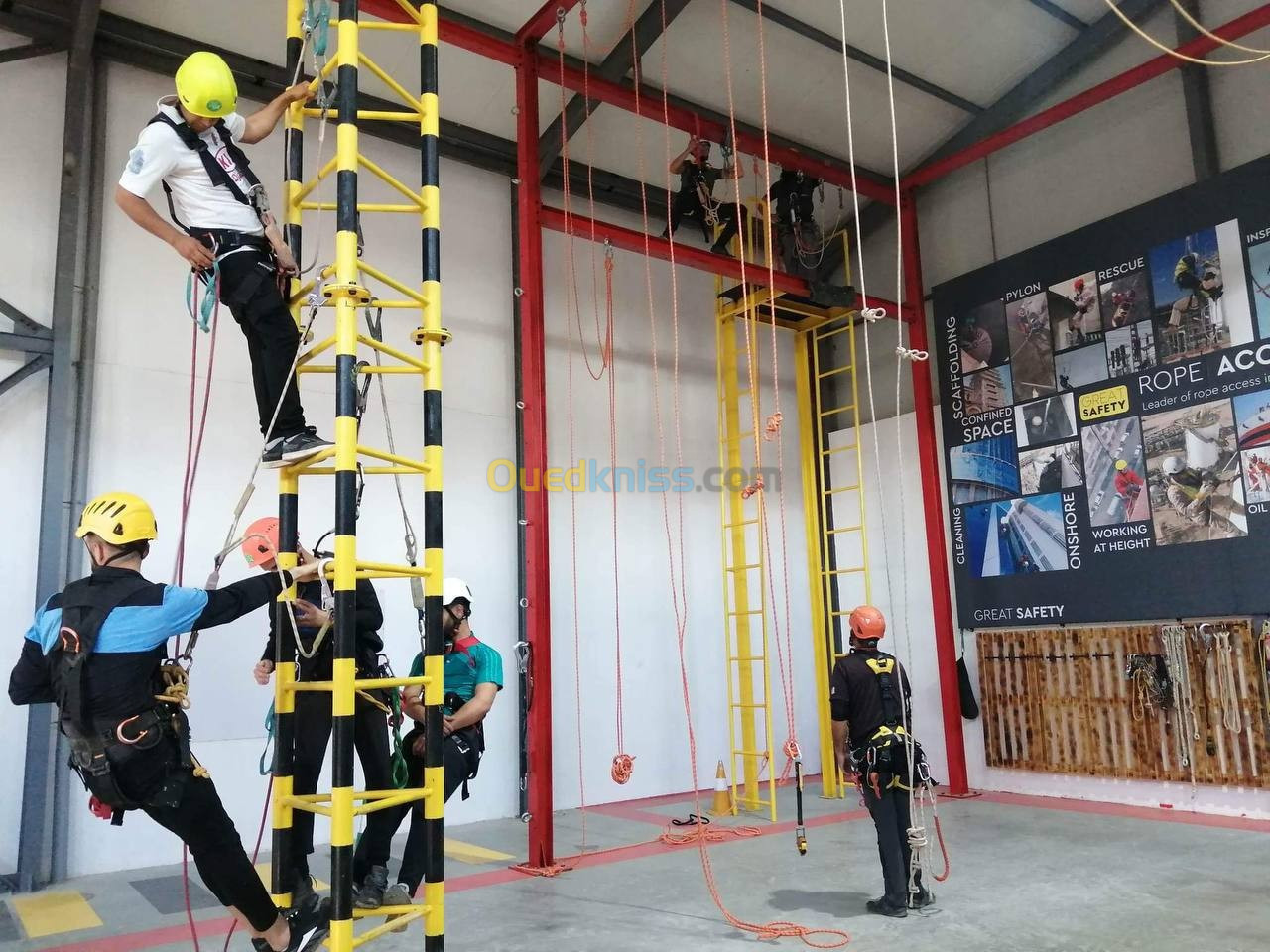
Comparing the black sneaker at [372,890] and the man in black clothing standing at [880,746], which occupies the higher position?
the man in black clothing standing at [880,746]

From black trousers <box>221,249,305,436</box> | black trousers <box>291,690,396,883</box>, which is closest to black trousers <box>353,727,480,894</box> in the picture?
black trousers <box>291,690,396,883</box>

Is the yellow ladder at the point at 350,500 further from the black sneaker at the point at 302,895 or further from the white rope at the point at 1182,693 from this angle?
the white rope at the point at 1182,693

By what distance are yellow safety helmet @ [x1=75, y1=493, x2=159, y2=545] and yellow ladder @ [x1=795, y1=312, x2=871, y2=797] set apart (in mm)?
7501

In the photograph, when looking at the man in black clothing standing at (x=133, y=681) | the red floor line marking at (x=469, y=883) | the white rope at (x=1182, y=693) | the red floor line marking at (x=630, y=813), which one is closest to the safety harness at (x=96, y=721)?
the man in black clothing standing at (x=133, y=681)

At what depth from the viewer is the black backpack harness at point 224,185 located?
3.35m

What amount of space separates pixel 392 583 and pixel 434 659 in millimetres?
4874

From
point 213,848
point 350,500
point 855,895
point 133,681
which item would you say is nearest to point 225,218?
point 350,500

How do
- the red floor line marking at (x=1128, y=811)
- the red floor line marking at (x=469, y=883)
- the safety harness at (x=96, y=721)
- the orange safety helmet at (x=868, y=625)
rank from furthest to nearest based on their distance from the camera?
1. the red floor line marking at (x=1128, y=811)
2. the orange safety helmet at (x=868, y=625)
3. the red floor line marking at (x=469, y=883)
4. the safety harness at (x=96, y=721)

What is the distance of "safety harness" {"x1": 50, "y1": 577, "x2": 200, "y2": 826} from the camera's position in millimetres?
3094

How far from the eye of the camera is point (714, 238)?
8.63 metres

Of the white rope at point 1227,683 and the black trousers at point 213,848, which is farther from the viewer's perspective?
the white rope at point 1227,683

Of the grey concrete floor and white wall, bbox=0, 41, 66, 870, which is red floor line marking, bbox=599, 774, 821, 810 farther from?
white wall, bbox=0, 41, 66, 870

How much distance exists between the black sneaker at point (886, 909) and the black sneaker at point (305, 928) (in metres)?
2.88

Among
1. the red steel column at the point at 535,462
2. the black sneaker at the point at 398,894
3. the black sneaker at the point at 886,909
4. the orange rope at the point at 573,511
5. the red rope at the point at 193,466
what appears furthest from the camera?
the orange rope at the point at 573,511
